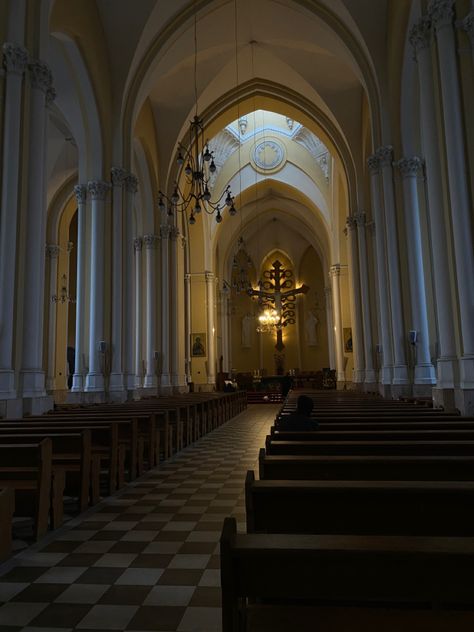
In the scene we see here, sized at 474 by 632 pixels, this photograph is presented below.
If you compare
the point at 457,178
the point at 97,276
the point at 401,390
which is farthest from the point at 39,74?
the point at 401,390

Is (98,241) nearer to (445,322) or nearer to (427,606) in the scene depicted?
(445,322)

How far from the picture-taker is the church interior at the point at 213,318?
2094 mm

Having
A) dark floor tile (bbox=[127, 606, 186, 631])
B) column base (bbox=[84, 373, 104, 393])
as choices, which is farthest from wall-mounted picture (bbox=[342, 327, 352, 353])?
dark floor tile (bbox=[127, 606, 186, 631])

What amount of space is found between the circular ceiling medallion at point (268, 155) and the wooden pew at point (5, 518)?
24.1 meters

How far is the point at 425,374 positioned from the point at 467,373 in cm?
417

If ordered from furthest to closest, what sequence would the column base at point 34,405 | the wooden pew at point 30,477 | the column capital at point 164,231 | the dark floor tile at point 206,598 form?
the column capital at point 164,231 < the column base at point 34,405 < the wooden pew at point 30,477 < the dark floor tile at point 206,598

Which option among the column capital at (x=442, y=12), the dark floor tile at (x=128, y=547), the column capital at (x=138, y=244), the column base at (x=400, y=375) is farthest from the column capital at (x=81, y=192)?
the dark floor tile at (x=128, y=547)

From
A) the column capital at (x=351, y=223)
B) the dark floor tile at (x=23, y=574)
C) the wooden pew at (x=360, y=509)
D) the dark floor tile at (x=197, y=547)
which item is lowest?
the dark floor tile at (x=197, y=547)

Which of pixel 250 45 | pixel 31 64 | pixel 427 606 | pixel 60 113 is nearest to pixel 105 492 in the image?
pixel 427 606

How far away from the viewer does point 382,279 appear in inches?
510

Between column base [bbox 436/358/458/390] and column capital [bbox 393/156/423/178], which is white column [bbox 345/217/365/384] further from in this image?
column base [bbox 436/358/458/390]

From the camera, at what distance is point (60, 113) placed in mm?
13898

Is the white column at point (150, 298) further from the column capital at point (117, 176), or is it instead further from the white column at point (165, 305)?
the column capital at point (117, 176)

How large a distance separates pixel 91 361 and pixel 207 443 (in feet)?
13.4
